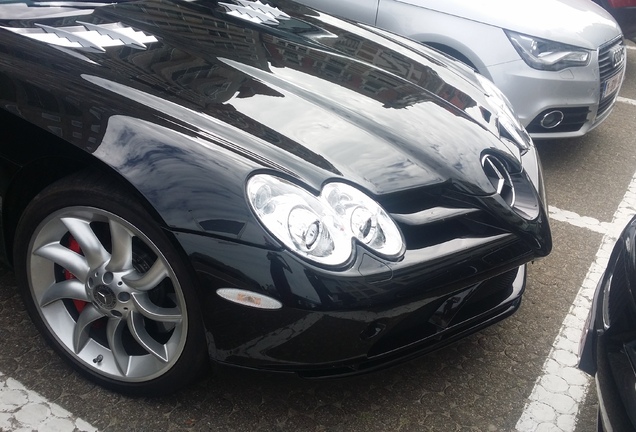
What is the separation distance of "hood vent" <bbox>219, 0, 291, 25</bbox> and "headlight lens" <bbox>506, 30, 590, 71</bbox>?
1.54 metres

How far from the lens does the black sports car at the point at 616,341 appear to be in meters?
1.68

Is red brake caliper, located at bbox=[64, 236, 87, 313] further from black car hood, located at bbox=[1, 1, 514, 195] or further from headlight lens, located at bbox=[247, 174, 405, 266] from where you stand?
headlight lens, located at bbox=[247, 174, 405, 266]

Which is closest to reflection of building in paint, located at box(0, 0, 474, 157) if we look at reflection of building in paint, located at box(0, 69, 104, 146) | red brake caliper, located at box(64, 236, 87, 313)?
reflection of building in paint, located at box(0, 69, 104, 146)

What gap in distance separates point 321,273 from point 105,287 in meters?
0.70

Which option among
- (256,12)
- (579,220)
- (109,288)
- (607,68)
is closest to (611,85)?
(607,68)

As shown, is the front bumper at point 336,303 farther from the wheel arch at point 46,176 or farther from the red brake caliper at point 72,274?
the red brake caliper at point 72,274

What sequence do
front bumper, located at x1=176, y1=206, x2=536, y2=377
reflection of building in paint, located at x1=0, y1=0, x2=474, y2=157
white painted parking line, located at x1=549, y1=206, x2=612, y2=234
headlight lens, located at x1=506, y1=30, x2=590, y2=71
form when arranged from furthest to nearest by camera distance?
headlight lens, located at x1=506, y1=30, x2=590, y2=71, white painted parking line, located at x1=549, y1=206, x2=612, y2=234, reflection of building in paint, located at x1=0, y1=0, x2=474, y2=157, front bumper, located at x1=176, y1=206, x2=536, y2=377

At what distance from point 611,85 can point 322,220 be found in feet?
10.6

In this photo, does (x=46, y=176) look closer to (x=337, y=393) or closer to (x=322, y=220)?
(x=322, y=220)

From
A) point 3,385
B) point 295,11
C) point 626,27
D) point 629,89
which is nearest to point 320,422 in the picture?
point 3,385

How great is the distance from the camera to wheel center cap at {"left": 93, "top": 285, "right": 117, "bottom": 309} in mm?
2109

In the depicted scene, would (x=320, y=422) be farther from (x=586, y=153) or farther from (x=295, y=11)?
(x=586, y=153)

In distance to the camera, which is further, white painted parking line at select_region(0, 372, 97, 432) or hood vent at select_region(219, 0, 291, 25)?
hood vent at select_region(219, 0, 291, 25)

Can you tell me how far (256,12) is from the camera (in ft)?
10.0
